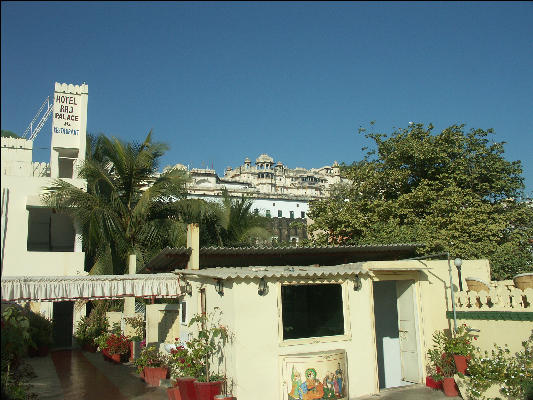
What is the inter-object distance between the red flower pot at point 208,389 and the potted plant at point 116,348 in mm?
8721

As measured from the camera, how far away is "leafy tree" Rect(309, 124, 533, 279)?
19.8m

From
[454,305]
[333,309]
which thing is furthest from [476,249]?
[333,309]

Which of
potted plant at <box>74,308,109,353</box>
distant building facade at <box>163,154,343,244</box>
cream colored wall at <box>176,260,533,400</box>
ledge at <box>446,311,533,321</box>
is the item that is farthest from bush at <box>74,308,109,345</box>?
distant building facade at <box>163,154,343,244</box>

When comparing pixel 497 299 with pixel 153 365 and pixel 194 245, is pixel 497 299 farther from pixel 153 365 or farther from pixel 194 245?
pixel 153 365

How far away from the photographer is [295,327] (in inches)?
397

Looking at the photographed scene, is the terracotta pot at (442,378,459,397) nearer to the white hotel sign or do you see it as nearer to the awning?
the awning

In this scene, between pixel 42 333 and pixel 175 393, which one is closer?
pixel 175 393

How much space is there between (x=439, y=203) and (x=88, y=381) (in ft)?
50.5

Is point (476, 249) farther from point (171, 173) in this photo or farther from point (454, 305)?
point (171, 173)

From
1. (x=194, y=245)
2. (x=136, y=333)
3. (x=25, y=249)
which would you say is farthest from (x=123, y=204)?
(x=194, y=245)

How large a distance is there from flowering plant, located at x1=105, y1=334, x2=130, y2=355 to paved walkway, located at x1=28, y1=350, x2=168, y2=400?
18.4 inches

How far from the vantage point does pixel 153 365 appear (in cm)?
1341

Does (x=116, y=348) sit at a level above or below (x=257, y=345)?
below

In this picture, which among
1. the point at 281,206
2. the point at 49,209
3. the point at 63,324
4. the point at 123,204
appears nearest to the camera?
the point at 123,204
